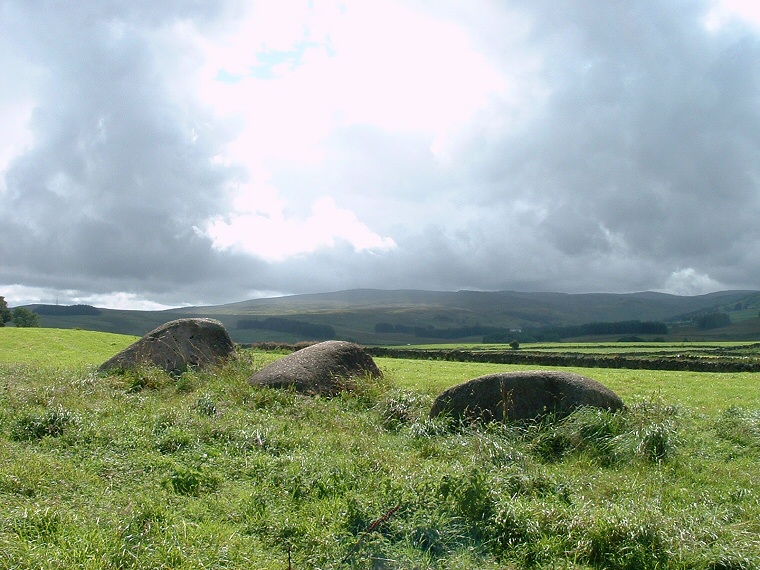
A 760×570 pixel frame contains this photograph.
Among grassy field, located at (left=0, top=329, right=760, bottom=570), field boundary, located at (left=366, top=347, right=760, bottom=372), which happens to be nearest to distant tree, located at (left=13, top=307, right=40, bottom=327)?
field boundary, located at (left=366, top=347, right=760, bottom=372)

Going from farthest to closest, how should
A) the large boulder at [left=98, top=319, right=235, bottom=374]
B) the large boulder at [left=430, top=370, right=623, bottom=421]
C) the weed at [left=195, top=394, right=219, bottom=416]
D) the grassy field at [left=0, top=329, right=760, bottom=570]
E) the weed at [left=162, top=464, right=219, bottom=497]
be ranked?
the large boulder at [left=98, top=319, right=235, bottom=374]
the weed at [left=195, top=394, right=219, bottom=416]
the large boulder at [left=430, top=370, right=623, bottom=421]
the weed at [left=162, top=464, right=219, bottom=497]
the grassy field at [left=0, top=329, right=760, bottom=570]

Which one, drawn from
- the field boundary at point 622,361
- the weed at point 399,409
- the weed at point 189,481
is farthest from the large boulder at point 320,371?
the field boundary at point 622,361

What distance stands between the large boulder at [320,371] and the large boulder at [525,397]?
5117mm

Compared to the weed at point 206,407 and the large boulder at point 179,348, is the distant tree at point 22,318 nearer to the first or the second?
the large boulder at point 179,348

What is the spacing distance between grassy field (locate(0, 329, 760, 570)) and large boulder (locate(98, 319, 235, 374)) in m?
6.33

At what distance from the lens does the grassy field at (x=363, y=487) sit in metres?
7.10

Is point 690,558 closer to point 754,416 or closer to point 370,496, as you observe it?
point 370,496

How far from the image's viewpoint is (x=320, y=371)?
19203 millimetres

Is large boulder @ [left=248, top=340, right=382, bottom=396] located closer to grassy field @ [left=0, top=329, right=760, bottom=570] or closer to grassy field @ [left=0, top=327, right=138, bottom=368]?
grassy field @ [left=0, top=329, right=760, bottom=570]

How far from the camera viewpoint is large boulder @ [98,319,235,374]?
2214 cm

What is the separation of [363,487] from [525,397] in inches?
242

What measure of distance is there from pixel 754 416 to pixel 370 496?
35.2ft

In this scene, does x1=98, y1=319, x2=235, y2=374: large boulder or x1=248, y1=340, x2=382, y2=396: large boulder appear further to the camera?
x1=98, y1=319, x2=235, y2=374: large boulder

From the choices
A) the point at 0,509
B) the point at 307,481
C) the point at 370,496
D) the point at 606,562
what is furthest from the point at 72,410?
the point at 606,562
